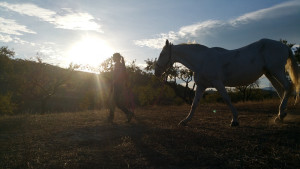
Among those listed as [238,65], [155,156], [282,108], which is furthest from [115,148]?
[282,108]

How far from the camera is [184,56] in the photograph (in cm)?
601

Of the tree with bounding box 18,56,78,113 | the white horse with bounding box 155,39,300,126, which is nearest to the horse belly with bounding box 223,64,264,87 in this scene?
the white horse with bounding box 155,39,300,126

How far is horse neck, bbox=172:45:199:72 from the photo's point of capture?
5.82m

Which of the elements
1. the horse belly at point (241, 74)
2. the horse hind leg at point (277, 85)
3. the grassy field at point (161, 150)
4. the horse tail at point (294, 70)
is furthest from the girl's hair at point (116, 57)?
the horse tail at point (294, 70)

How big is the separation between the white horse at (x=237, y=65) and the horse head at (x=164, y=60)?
13 cm

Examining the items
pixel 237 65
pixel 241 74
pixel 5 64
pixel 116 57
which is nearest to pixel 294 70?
pixel 241 74

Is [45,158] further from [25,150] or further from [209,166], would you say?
[209,166]

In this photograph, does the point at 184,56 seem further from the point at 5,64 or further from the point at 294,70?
the point at 5,64

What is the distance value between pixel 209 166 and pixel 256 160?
1.98ft

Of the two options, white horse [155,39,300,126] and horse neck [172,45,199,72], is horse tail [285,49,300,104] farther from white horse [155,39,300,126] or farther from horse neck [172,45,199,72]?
horse neck [172,45,199,72]

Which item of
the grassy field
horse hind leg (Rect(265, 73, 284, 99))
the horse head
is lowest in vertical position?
the grassy field

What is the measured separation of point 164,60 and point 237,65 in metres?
1.99

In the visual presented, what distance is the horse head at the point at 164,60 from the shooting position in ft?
20.1

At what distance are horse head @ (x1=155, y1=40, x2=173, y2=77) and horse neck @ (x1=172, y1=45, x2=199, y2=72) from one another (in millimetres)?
138
